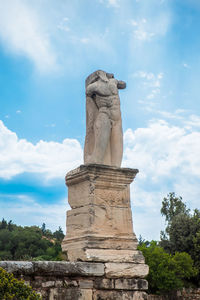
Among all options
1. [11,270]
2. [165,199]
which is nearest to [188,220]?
[165,199]

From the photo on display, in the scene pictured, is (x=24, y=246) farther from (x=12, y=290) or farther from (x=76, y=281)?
(x=12, y=290)

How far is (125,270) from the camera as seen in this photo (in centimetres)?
555

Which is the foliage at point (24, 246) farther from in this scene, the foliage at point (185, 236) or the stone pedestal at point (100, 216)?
the stone pedestal at point (100, 216)

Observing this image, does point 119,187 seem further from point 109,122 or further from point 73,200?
point 109,122

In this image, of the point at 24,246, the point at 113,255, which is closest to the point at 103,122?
the point at 113,255

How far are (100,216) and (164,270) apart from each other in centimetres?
1810

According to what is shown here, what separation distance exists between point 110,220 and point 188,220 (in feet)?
80.6

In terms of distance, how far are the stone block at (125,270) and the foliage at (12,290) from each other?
1.69 m

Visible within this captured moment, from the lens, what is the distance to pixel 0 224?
162ft

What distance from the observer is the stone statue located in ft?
21.1

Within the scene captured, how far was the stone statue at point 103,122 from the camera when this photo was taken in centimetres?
643

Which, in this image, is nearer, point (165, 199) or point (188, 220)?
point (188, 220)

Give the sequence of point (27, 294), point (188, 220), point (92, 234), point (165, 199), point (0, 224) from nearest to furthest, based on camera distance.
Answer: point (27, 294) → point (92, 234) → point (188, 220) → point (165, 199) → point (0, 224)

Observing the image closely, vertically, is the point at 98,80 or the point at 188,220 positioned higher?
the point at 188,220
